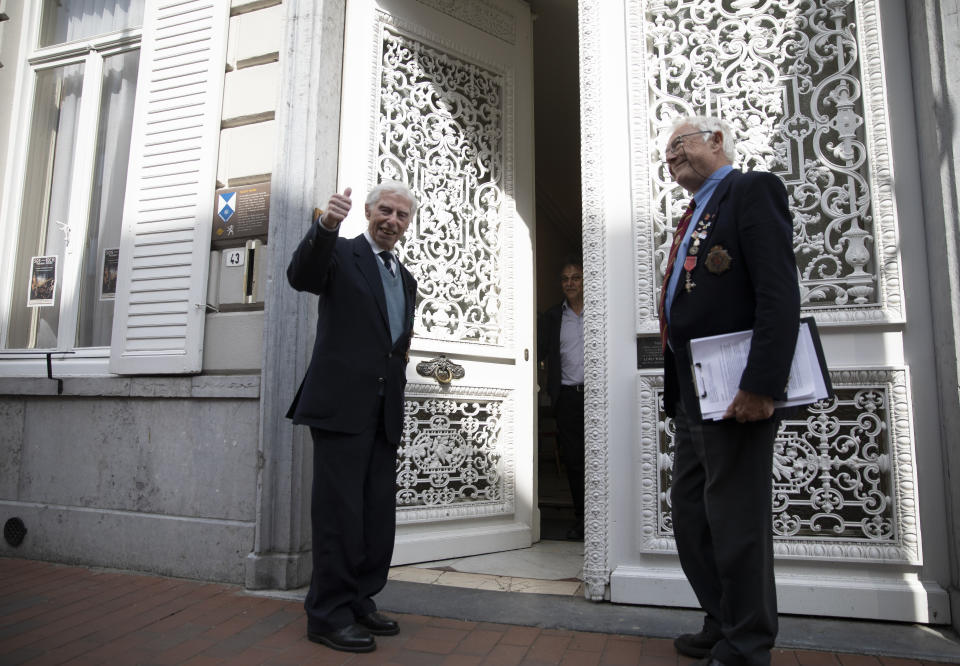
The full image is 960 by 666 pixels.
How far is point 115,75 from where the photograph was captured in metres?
4.34

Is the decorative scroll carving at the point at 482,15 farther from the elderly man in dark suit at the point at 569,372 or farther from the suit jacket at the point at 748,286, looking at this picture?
the suit jacket at the point at 748,286

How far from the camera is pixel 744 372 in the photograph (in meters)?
1.82

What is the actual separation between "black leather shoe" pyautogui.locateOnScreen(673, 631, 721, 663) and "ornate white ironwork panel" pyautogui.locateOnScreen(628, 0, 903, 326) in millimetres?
1240

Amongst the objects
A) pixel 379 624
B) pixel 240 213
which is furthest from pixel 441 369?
pixel 379 624

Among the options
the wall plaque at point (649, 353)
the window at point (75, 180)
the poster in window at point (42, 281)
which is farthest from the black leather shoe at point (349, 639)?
the poster in window at point (42, 281)

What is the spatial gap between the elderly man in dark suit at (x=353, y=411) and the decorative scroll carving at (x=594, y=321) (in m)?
0.88

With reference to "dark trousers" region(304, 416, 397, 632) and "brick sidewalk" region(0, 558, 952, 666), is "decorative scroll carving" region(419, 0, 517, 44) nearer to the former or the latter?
"dark trousers" region(304, 416, 397, 632)

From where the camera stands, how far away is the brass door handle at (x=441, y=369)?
357 cm

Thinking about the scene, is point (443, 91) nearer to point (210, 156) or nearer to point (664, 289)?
point (210, 156)

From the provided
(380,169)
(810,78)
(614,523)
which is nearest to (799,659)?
(614,523)

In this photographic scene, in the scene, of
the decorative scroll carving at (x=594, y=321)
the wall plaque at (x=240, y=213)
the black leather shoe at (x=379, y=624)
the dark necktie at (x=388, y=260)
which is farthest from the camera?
the wall plaque at (x=240, y=213)

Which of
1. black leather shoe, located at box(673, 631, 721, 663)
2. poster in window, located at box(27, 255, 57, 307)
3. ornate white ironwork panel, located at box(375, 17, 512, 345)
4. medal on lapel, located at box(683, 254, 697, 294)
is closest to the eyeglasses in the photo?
medal on lapel, located at box(683, 254, 697, 294)

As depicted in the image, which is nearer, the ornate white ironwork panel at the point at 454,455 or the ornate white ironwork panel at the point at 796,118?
the ornate white ironwork panel at the point at 796,118

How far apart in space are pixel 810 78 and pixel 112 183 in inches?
159
